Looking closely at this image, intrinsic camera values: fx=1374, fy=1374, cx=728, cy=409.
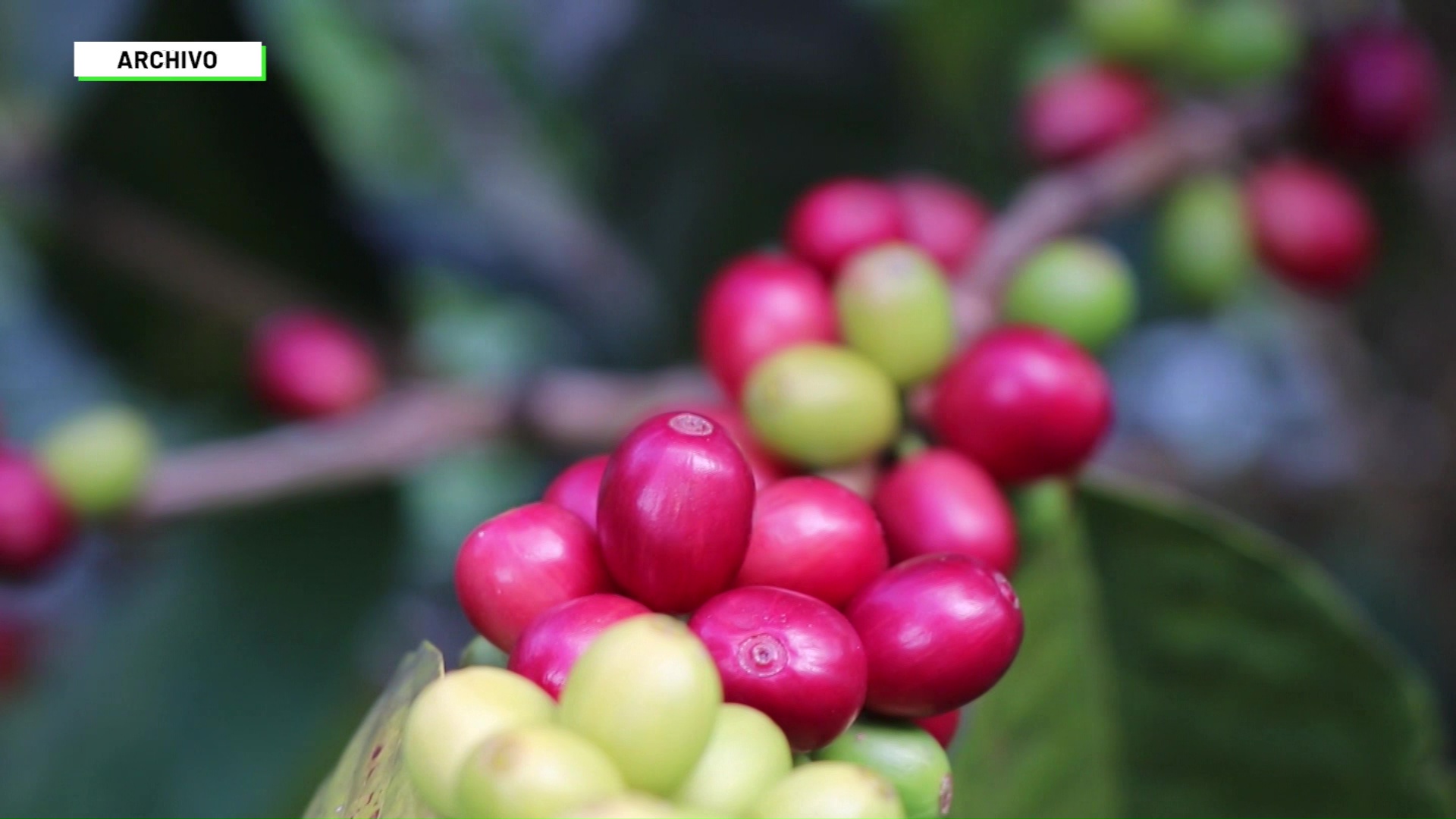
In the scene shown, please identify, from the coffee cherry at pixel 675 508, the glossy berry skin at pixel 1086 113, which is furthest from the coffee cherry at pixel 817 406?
the glossy berry skin at pixel 1086 113

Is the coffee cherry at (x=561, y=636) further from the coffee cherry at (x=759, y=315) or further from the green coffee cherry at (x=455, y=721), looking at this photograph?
the coffee cherry at (x=759, y=315)

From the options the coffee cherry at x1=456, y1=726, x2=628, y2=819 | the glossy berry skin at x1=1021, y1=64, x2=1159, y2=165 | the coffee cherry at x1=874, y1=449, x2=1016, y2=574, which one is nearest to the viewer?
the coffee cherry at x1=456, y1=726, x2=628, y2=819

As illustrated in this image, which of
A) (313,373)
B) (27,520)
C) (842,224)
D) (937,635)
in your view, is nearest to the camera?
(937,635)

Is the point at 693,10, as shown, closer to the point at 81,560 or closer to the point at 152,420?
the point at 152,420

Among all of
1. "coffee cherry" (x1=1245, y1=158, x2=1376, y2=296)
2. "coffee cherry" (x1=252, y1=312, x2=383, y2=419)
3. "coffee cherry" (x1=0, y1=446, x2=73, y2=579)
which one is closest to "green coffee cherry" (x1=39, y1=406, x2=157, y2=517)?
"coffee cherry" (x1=0, y1=446, x2=73, y2=579)

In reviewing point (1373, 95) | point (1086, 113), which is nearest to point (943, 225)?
point (1086, 113)

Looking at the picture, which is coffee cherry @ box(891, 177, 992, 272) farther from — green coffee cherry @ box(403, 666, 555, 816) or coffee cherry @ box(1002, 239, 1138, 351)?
green coffee cherry @ box(403, 666, 555, 816)

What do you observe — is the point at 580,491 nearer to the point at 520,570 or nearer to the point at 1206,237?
the point at 520,570
